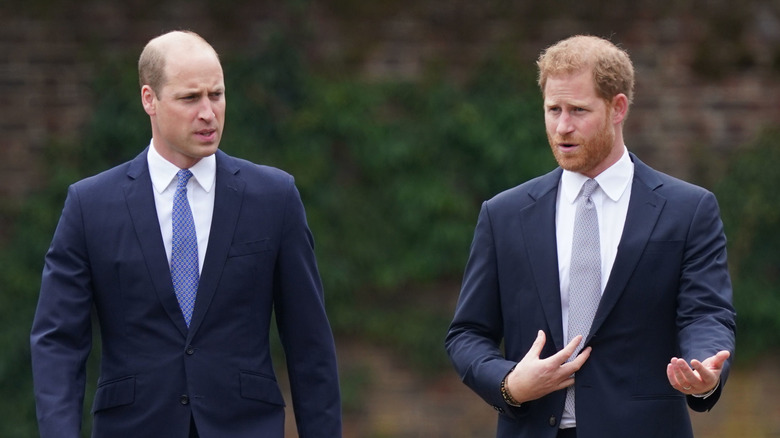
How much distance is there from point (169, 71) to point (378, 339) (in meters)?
4.14

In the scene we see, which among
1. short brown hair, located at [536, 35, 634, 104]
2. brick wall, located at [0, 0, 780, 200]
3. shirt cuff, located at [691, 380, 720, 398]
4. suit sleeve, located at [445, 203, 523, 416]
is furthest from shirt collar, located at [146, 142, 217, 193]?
brick wall, located at [0, 0, 780, 200]

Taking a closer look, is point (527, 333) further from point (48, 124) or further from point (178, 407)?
point (48, 124)

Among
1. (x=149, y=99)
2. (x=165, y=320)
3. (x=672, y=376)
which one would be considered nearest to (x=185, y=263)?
(x=165, y=320)

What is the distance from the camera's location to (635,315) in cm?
408

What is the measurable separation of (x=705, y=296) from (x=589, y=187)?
497 millimetres

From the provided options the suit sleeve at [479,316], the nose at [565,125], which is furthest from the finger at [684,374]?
the nose at [565,125]

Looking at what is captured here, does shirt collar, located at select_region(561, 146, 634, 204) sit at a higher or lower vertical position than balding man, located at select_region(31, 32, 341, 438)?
higher

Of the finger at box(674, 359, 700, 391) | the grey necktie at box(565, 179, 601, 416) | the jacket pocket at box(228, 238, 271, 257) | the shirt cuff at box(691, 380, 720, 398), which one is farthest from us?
the jacket pocket at box(228, 238, 271, 257)

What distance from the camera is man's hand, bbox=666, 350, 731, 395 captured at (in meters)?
3.73

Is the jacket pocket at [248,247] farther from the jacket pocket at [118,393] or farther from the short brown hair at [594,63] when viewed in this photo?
the short brown hair at [594,63]

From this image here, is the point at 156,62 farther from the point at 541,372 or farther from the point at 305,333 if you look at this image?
the point at 541,372

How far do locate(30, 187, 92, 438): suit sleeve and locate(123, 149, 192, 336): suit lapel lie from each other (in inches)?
7.3

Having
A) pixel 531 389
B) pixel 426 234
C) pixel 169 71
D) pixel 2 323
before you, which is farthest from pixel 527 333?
pixel 2 323

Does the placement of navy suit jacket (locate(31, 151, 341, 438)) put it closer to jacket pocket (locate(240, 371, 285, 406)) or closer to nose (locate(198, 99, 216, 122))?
jacket pocket (locate(240, 371, 285, 406))
